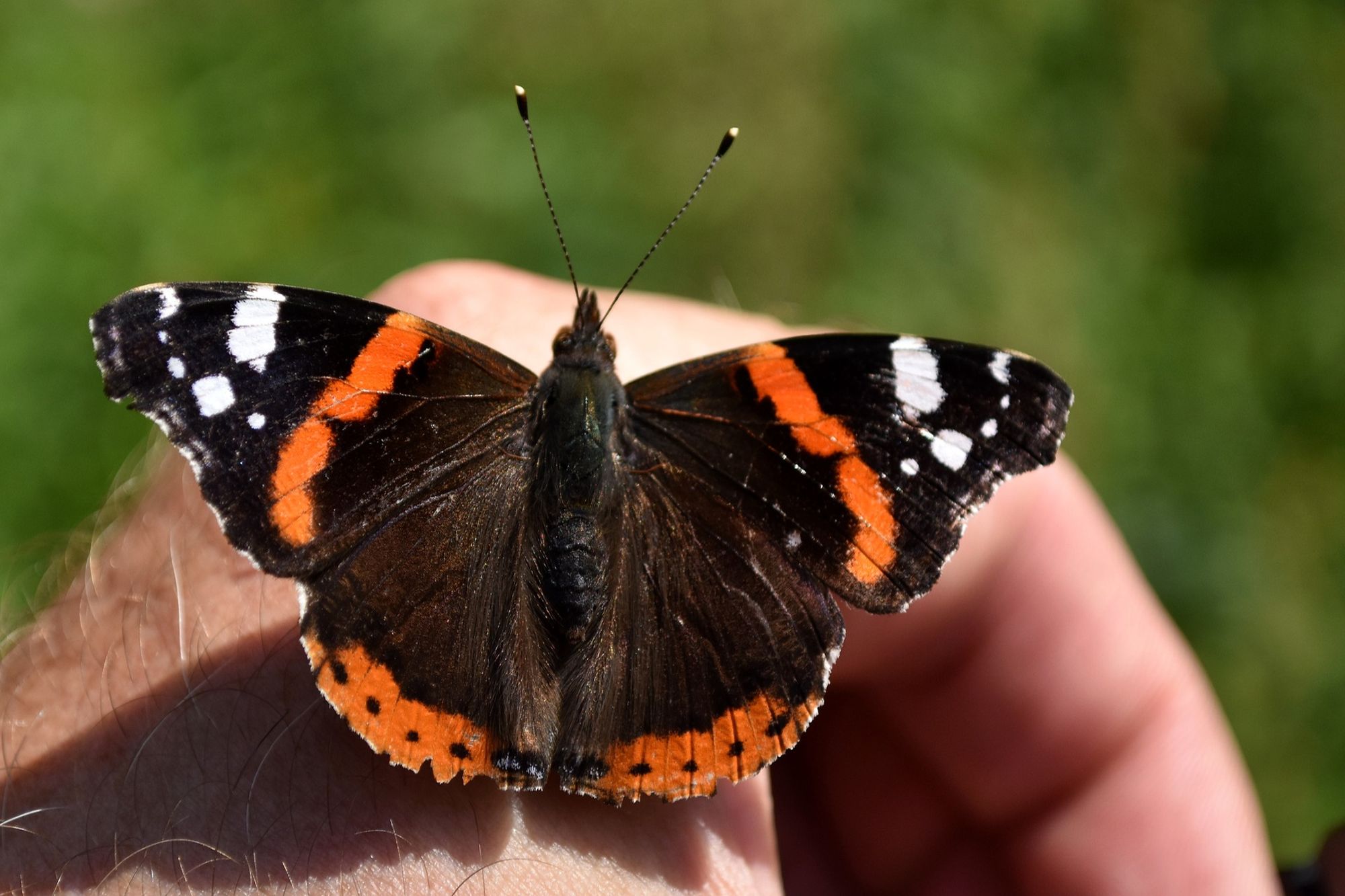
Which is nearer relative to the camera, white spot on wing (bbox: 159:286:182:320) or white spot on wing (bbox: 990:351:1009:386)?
white spot on wing (bbox: 159:286:182:320)

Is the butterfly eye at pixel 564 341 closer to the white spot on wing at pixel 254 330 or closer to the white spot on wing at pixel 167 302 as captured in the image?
the white spot on wing at pixel 254 330

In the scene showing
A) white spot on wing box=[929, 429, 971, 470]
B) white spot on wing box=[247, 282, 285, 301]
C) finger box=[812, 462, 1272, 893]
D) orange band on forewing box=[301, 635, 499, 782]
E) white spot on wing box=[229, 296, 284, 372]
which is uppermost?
white spot on wing box=[247, 282, 285, 301]

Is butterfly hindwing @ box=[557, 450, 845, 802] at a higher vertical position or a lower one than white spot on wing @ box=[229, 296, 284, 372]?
lower

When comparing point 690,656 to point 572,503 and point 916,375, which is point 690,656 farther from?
point 916,375

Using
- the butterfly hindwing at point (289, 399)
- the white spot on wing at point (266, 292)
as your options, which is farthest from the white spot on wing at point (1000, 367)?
the white spot on wing at point (266, 292)

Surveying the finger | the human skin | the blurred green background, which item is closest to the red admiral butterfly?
the human skin

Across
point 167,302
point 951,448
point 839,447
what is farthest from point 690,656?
point 167,302

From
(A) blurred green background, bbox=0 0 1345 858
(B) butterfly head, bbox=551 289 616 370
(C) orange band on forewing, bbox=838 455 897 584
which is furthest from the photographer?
(A) blurred green background, bbox=0 0 1345 858

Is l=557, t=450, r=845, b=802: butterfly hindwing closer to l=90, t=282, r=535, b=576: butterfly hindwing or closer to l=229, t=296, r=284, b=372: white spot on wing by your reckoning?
l=90, t=282, r=535, b=576: butterfly hindwing
